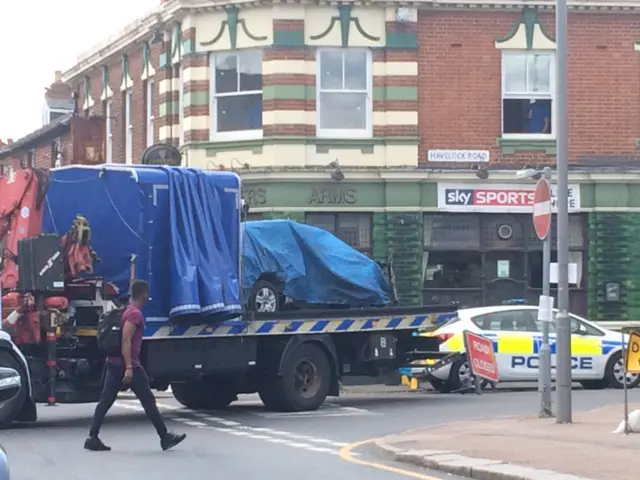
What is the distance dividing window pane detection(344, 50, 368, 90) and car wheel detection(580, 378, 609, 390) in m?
8.07

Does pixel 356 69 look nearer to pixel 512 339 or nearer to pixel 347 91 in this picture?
pixel 347 91

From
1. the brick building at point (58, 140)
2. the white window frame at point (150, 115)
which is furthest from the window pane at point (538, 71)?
the brick building at point (58, 140)

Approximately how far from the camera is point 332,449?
48.8 feet

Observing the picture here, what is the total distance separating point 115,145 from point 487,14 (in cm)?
1035

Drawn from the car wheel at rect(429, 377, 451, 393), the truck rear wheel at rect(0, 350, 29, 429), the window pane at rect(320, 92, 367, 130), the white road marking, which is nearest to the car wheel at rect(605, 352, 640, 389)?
the car wheel at rect(429, 377, 451, 393)

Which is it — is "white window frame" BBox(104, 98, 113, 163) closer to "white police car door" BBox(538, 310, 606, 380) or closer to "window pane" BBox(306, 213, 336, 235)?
"window pane" BBox(306, 213, 336, 235)

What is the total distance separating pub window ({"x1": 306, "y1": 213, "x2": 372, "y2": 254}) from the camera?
28.6m

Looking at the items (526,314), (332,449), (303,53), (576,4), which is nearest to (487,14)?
(576,4)

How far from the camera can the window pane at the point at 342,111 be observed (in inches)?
1136

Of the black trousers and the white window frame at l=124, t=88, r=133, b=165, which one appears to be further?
the white window frame at l=124, t=88, r=133, b=165

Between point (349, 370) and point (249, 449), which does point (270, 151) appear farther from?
point (249, 449)

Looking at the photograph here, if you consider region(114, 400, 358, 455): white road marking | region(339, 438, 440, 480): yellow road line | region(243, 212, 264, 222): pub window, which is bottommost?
region(114, 400, 358, 455): white road marking

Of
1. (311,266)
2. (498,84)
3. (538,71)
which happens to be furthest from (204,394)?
(538,71)

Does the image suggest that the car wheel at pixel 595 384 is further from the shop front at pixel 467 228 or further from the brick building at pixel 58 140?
the brick building at pixel 58 140
